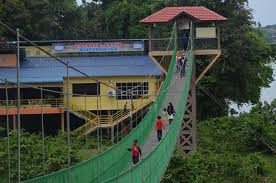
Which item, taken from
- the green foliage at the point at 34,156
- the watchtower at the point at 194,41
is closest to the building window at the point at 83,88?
the watchtower at the point at 194,41

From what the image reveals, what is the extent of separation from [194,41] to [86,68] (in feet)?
20.8

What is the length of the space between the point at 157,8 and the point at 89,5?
29.7ft

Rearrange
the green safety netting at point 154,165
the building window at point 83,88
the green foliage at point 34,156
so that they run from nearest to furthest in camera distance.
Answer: the green safety netting at point 154,165 < the green foliage at point 34,156 < the building window at point 83,88

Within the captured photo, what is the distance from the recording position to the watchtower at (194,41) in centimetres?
1745

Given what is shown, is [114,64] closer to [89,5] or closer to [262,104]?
[262,104]

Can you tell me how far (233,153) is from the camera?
1877 centimetres

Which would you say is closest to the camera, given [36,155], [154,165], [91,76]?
[154,165]

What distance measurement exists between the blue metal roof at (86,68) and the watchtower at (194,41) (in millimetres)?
4330

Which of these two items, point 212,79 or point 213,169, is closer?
point 213,169

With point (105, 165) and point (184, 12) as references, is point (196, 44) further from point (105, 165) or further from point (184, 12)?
point (105, 165)

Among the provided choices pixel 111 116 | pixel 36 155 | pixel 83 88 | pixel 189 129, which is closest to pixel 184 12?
pixel 189 129

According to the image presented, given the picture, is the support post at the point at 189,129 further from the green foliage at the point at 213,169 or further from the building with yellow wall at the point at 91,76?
the building with yellow wall at the point at 91,76

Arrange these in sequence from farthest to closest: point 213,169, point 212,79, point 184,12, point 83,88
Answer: point 212,79 → point 83,88 → point 184,12 → point 213,169

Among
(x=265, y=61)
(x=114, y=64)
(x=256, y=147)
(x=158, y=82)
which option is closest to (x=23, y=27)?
(x=114, y=64)
